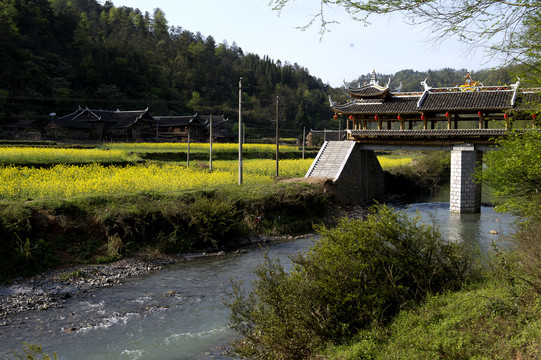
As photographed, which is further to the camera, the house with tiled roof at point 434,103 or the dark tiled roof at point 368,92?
the dark tiled roof at point 368,92

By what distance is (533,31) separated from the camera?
6.63 metres

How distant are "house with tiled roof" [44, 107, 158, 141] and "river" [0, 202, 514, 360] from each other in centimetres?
3461

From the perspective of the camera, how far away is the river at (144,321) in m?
7.96

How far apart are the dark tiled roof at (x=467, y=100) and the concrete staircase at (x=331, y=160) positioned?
529 centimetres

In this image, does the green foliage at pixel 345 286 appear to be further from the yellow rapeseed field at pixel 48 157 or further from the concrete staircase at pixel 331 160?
the yellow rapeseed field at pixel 48 157

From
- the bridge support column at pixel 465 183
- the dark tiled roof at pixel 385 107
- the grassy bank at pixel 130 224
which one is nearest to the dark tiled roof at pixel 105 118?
the dark tiled roof at pixel 385 107

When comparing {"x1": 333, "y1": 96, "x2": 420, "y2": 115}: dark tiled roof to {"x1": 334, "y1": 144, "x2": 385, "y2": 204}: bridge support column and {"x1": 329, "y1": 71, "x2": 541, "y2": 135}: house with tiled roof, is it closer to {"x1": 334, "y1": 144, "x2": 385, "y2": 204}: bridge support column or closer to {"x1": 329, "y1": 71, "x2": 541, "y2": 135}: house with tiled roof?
{"x1": 329, "y1": 71, "x2": 541, "y2": 135}: house with tiled roof

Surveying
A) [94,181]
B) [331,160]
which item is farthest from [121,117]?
[94,181]

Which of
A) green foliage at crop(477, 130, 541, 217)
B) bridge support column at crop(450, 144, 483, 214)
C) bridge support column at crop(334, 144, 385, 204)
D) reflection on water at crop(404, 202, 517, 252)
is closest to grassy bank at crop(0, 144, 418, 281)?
bridge support column at crop(334, 144, 385, 204)

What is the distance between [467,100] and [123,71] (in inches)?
2171

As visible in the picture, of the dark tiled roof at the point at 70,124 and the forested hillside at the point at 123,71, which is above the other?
the forested hillside at the point at 123,71

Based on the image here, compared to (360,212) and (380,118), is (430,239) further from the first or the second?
(380,118)

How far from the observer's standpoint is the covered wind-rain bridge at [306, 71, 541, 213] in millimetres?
22562

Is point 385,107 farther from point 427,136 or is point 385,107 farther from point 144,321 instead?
point 144,321
